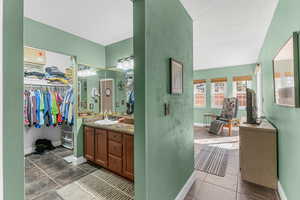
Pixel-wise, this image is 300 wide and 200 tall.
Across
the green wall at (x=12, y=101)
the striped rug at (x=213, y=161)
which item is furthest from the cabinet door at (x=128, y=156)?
the green wall at (x=12, y=101)

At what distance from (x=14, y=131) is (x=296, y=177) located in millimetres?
2278

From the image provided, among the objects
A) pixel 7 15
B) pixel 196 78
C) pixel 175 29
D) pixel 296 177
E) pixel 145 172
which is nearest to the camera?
pixel 7 15

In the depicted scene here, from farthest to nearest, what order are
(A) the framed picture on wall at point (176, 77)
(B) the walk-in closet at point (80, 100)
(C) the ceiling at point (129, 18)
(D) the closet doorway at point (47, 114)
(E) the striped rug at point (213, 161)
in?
(D) the closet doorway at point (47, 114), (E) the striped rug at point (213, 161), (B) the walk-in closet at point (80, 100), (C) the ceiling at point (129, 18), (A) the framed picture on wall at point (176, 77)

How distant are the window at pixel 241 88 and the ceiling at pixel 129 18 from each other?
2.67 m

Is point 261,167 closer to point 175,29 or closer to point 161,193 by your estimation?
point 161,193

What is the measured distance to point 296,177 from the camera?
1.36 metres

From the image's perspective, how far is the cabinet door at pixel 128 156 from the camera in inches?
80.7

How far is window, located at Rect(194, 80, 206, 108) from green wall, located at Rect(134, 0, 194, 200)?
4733 mm

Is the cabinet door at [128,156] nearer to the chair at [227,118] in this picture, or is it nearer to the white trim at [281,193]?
the white trim at [281,193]

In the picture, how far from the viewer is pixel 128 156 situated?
6.87 ft

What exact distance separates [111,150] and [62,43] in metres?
2.15

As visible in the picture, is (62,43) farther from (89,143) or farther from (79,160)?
(79,160)

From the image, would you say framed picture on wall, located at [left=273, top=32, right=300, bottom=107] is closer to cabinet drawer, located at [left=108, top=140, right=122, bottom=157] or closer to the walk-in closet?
the walk-in closet

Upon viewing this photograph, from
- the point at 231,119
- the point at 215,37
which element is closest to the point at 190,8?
the point at 215,37
